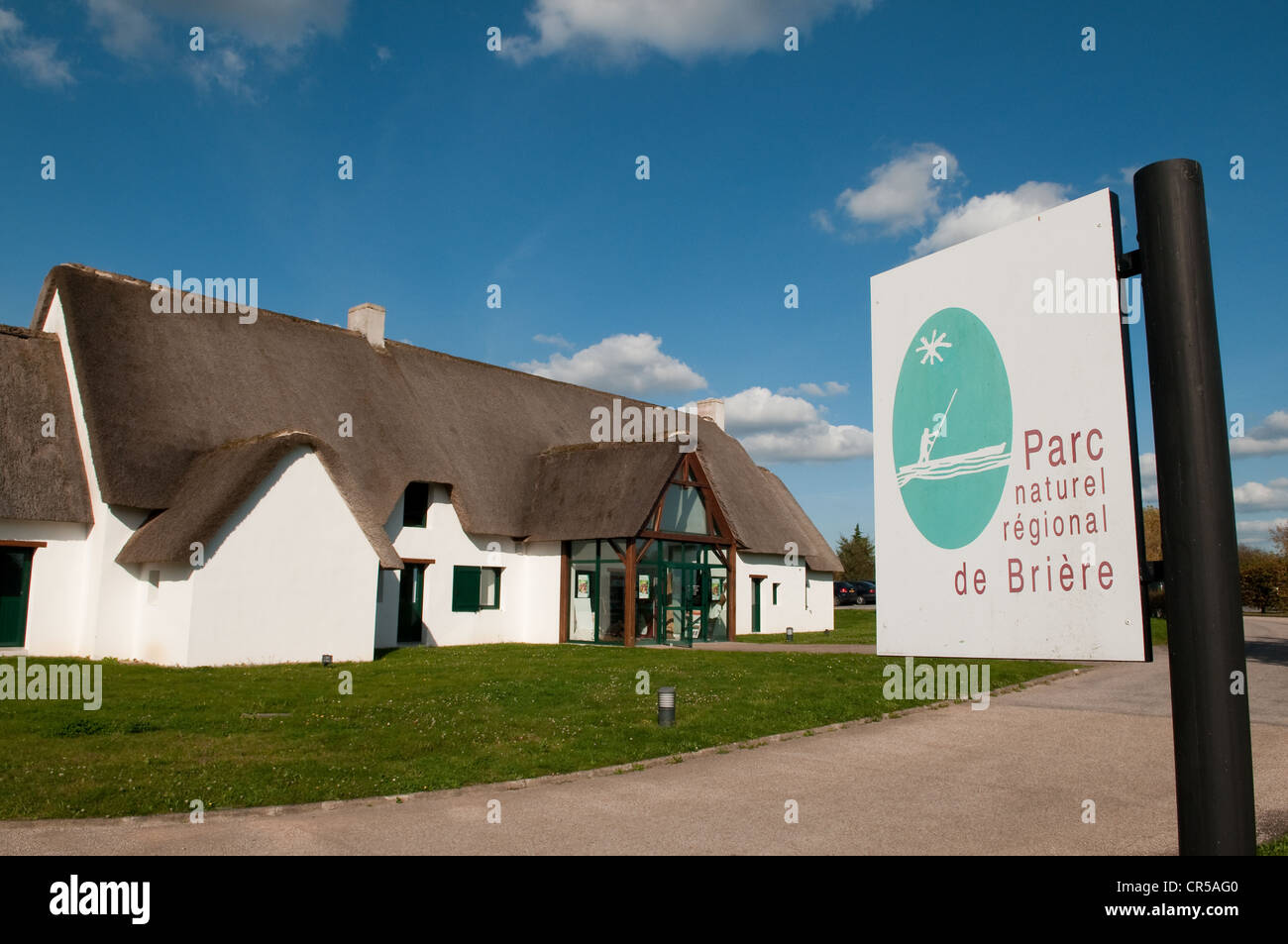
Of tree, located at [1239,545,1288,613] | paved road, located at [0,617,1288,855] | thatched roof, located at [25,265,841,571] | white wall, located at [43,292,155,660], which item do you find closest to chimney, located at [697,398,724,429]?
thatched roof, located at [25,265,841,571]

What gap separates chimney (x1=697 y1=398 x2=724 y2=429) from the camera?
1576 inches

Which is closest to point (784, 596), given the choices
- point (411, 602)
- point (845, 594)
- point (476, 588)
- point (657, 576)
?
point (657, 576)

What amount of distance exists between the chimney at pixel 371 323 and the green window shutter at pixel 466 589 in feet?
25.9

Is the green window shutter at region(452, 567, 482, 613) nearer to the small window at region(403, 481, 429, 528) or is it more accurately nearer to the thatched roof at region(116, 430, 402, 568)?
the small window at region(403, 481, 429, 528)

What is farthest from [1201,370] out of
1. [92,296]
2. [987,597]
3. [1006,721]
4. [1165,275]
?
[92,296]

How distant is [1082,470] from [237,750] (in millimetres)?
9346

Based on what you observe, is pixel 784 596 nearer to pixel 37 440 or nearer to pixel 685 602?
pixel 685 602

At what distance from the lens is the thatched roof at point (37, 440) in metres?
18.4

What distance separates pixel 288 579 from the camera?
62.6 ft

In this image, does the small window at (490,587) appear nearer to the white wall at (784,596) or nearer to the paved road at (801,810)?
the white wall at (784,596)

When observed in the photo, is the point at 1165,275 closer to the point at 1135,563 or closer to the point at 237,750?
the point at 1135,563

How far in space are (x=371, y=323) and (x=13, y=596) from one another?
521 inches

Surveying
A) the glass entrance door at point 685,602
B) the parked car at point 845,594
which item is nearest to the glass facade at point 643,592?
the glass entrance door at point 685,602

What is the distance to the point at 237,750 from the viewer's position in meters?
9.48
